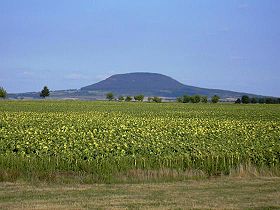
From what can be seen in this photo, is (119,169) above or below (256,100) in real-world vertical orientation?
below

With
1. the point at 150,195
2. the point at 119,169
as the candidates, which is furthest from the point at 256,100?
the point at 150,195

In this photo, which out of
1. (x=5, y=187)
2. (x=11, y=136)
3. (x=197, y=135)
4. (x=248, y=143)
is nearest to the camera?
(x=5, y=187)

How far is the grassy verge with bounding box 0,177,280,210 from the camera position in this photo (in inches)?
433

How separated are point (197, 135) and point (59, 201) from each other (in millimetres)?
16571

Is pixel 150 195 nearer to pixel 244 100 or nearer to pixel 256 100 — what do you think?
pixel 244 100

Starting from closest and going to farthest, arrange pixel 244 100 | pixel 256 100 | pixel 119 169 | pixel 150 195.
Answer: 1. pixel 150 195
2. pixel 119 169
3. pixel 244 100
4. pixel 256 100

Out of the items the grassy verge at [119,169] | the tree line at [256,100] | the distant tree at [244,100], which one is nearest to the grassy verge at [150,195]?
the grassy verge at [119,169]

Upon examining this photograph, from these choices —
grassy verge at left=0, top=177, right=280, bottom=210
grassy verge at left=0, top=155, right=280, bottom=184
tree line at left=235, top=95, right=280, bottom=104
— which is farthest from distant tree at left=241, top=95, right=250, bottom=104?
grassy verge at left=0, top=177, right=280, bottom=210

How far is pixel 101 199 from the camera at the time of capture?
11.8m

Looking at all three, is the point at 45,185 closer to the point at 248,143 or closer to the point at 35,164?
the point at 35,164

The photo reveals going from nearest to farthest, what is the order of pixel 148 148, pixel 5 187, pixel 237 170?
pixel 5 187 < pixel 237 170 < pixel 148 148

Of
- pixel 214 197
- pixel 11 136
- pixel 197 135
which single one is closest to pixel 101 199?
pixel 214 197

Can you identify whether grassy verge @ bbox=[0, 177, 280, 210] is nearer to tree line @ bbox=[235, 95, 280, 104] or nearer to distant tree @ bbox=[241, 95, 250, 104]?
tree line @ bbox=[235, 95, 280, 104]

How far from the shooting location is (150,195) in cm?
1240
